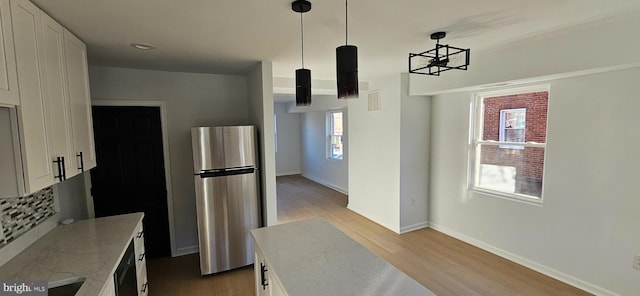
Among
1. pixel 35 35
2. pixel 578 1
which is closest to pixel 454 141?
pixel 578 1

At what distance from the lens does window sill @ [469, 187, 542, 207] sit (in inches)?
123

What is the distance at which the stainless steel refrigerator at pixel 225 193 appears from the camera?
3029mm

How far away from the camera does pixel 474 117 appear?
371 cm

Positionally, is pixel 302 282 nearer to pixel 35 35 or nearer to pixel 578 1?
pixel 35 35

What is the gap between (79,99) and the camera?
83.4 inches

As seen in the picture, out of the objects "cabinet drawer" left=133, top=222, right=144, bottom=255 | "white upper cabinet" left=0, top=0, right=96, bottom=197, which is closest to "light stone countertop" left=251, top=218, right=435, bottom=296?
"cabinet drawer" left=133, top=222, right=144, bottom=255

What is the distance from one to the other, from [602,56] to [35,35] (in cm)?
378

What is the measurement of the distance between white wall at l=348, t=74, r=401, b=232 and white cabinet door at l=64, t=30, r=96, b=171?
11.6ft

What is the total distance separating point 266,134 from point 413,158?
2.30 m

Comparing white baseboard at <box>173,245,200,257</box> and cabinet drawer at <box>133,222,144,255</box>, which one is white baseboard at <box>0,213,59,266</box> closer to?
cabinet drawer at <box>133,222,144,255</box>

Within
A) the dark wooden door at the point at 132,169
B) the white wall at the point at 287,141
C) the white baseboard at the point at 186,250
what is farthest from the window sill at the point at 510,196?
the white wall at the point at 287,141

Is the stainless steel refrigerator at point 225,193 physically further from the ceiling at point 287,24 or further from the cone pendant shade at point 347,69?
the cone pendant shade at point 347,69

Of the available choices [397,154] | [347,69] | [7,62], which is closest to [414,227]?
[397,154]

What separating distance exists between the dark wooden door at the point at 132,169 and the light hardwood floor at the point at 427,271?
1.76 feet
